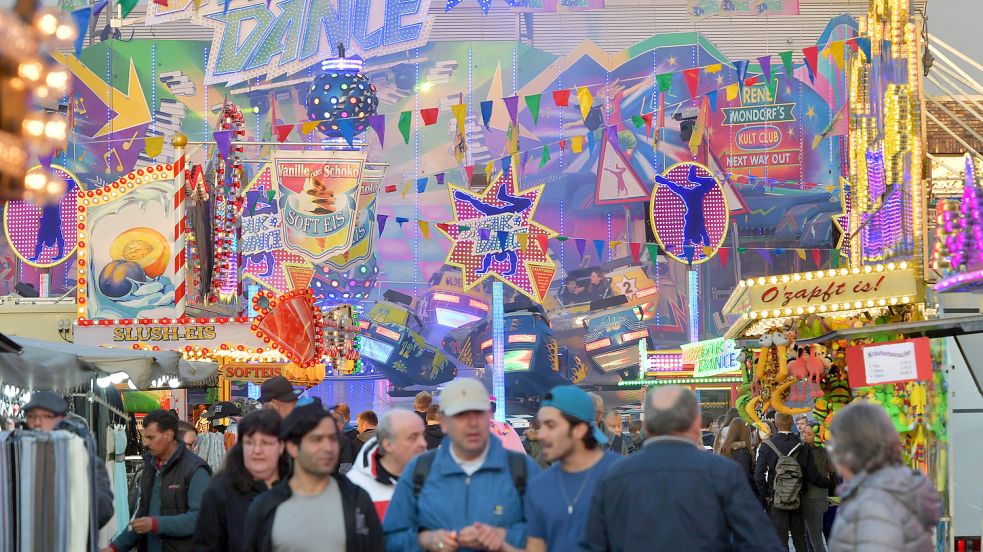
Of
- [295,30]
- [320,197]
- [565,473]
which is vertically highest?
[295,30]

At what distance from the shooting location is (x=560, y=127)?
44.8 meters

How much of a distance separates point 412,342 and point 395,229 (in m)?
3.85

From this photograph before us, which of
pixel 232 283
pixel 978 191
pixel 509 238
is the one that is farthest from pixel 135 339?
pixel 509 238

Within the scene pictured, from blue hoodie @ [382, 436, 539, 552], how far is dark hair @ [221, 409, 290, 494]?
39.3 inches

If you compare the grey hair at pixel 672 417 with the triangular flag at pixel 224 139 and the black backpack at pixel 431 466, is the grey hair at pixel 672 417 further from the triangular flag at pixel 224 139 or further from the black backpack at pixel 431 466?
the triangular flag at pixel 224 139

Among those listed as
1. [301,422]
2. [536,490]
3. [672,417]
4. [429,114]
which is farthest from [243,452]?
[429,114]

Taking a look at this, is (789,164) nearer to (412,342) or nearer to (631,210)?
(631,210)

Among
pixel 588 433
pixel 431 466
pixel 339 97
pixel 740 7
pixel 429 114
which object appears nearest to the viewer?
pixel 431 466

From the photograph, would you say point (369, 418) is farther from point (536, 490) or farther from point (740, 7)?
point (740, 7)

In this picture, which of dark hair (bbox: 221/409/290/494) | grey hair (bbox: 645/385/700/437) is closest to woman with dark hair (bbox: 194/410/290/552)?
dark hair (bbox: 221/409/290/494)

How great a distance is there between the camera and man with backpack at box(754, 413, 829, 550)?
46.6ft

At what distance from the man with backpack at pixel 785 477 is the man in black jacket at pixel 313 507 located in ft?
29.5

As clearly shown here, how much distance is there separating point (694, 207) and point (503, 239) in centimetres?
499

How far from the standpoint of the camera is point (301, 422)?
601 cm
